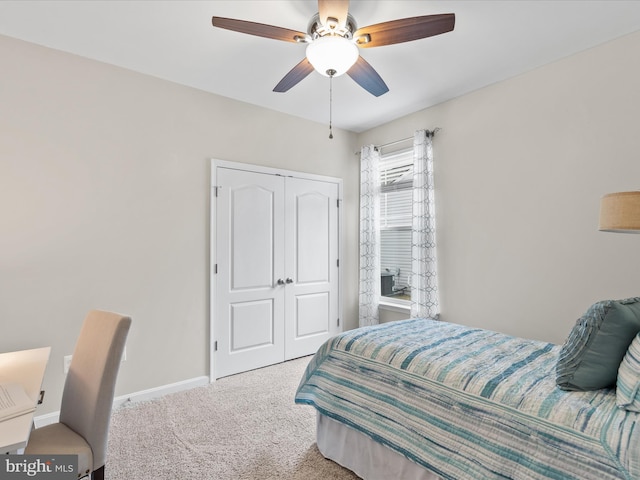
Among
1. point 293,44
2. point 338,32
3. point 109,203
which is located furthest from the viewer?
point 109,203

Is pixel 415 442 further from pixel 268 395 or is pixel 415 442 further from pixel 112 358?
pixel 268 395

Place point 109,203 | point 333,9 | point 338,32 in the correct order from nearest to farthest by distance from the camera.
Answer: point 333,9 → point 338,32 → point 109,203

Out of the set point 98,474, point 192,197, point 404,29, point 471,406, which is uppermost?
point 404,29

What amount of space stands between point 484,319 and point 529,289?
1.60 feet

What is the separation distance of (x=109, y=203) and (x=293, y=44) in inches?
73.7

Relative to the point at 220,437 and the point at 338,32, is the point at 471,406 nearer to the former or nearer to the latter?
the point at 220,437

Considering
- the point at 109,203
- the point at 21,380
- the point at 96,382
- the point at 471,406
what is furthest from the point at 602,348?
the point at 109,203

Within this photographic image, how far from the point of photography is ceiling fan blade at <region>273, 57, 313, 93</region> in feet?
7.14

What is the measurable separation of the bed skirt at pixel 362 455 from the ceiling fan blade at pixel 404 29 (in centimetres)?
215

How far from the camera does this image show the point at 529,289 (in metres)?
2.77

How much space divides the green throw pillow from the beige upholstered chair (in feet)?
6.28

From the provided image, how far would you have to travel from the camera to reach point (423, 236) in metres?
3.41

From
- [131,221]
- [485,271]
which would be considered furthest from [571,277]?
[131,221]

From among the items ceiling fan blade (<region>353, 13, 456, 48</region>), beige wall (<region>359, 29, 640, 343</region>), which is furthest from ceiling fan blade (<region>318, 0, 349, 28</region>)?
beige wall (<region>359, 29, 640, 343</region>)
